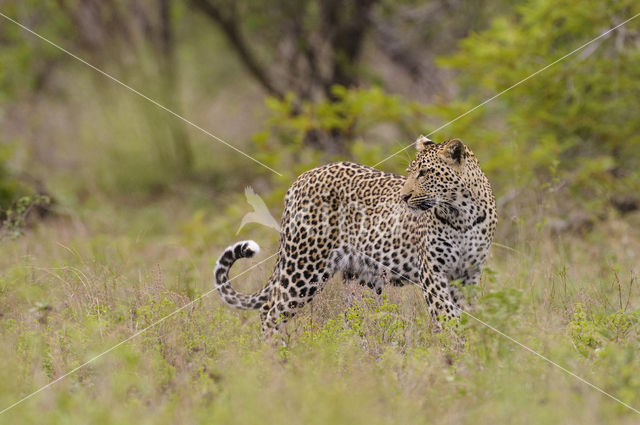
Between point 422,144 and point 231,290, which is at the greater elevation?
point 422,144

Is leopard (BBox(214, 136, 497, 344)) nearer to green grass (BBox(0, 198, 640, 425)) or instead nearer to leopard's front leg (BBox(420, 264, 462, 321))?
leopard's front leg (BBox(420, 264, 462, 321))

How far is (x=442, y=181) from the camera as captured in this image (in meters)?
5.59

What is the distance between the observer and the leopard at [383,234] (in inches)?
222

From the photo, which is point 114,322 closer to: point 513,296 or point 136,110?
point 513,296

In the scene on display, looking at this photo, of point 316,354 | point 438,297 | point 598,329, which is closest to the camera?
point 316,354

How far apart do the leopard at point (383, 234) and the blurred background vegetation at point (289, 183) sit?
0.77ft

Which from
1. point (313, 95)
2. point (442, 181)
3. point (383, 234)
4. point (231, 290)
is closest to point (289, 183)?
point (231, 290)

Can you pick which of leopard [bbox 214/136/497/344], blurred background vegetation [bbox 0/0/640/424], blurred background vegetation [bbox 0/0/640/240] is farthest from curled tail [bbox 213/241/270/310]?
blurred background vegetation [bbox 0/0/640/240]

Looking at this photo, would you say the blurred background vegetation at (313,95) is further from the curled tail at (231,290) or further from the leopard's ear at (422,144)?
the curled tail at (231,290)

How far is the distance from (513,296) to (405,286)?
1878 mm

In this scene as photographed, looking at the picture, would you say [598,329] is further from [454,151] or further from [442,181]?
[454,151]

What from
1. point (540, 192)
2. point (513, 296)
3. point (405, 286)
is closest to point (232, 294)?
point (405, 286)

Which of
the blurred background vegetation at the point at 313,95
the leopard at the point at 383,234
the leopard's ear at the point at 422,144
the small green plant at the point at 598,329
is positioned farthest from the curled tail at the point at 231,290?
the blurred background vegetation at the point at 313,95

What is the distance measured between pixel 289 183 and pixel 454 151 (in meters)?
5.96
